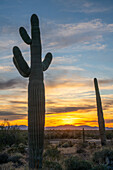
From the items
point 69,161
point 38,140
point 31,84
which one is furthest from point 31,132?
point 69,161

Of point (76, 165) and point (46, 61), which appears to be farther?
point (46, 61)

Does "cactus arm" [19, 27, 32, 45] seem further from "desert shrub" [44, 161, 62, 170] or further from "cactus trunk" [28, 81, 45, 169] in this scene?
"desert shrub" [44, 161, 62, 170]

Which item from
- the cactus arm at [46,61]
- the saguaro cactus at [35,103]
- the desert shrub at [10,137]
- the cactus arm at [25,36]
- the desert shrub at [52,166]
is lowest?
the desert shrub at [52,166]

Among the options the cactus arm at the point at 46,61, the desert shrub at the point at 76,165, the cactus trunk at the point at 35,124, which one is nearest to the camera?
the cactus trunk at the point at 35,124

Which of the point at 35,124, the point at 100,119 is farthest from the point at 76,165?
the point at 100,119

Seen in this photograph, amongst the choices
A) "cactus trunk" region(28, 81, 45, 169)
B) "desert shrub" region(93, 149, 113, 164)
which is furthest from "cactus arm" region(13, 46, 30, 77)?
"desert shrub" region(93, 149, 113, 164)

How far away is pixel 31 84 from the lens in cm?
962

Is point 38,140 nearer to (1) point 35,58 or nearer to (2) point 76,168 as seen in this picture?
(2) point 76,168

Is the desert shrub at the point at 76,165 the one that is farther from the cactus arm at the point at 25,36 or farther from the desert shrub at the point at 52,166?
the cactus arm at the point at 25,36

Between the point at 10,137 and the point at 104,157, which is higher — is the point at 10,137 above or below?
above

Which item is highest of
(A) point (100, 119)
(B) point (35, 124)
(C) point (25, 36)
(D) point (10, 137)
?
(C) point (25, 36)

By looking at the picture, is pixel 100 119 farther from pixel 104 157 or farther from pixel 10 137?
pixel 10 137

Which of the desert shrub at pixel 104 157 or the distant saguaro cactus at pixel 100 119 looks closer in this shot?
the desert shrub at pixel 104 157

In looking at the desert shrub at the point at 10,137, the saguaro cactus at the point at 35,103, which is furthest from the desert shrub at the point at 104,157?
the desert shrub at the point at 10,137
